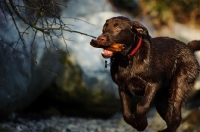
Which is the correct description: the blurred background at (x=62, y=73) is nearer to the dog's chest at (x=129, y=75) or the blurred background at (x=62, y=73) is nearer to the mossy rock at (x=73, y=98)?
the mossy rock at (x=73, y=98)

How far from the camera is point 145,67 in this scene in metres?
6.64

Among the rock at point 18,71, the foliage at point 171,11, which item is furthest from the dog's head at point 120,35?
the foliage at point 171,11

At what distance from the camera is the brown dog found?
6422mm

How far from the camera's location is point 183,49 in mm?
7422

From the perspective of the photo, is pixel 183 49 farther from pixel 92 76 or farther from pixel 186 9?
pixel 186 9

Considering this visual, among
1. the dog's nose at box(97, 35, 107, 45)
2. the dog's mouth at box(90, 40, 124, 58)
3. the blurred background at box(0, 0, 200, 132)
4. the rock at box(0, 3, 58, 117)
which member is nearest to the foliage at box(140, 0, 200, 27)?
the blurred background at box(0, 0, 200, 132)

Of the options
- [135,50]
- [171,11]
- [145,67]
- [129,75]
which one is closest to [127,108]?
[129,75]

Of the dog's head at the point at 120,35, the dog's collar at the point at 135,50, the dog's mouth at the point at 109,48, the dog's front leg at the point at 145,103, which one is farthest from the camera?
the dog's front leg at the point at 145,103

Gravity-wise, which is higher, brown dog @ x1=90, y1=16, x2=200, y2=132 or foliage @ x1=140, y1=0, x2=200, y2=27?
foliage @ x1=140, y1=0, x2=200, y2=27

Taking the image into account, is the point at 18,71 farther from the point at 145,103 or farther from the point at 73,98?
the point at 145,103

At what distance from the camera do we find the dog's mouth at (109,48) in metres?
6.07

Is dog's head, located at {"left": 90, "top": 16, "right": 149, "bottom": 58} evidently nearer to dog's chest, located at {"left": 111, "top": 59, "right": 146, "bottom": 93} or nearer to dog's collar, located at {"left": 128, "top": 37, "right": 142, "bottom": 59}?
dog's collar, located at {"left": 128, "top": 37, "right": 142, "bottom": 59}

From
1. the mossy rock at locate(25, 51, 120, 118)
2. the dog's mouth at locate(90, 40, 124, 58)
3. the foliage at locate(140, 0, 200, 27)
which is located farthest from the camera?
the foliage at locate(140, 0, 200, 27)

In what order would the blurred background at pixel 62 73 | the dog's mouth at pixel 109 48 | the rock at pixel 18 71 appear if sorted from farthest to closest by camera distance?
the blurred background at pixel 62 73 → the rock at pixel 18 71 → the dog's mouth at pixel 109 48
